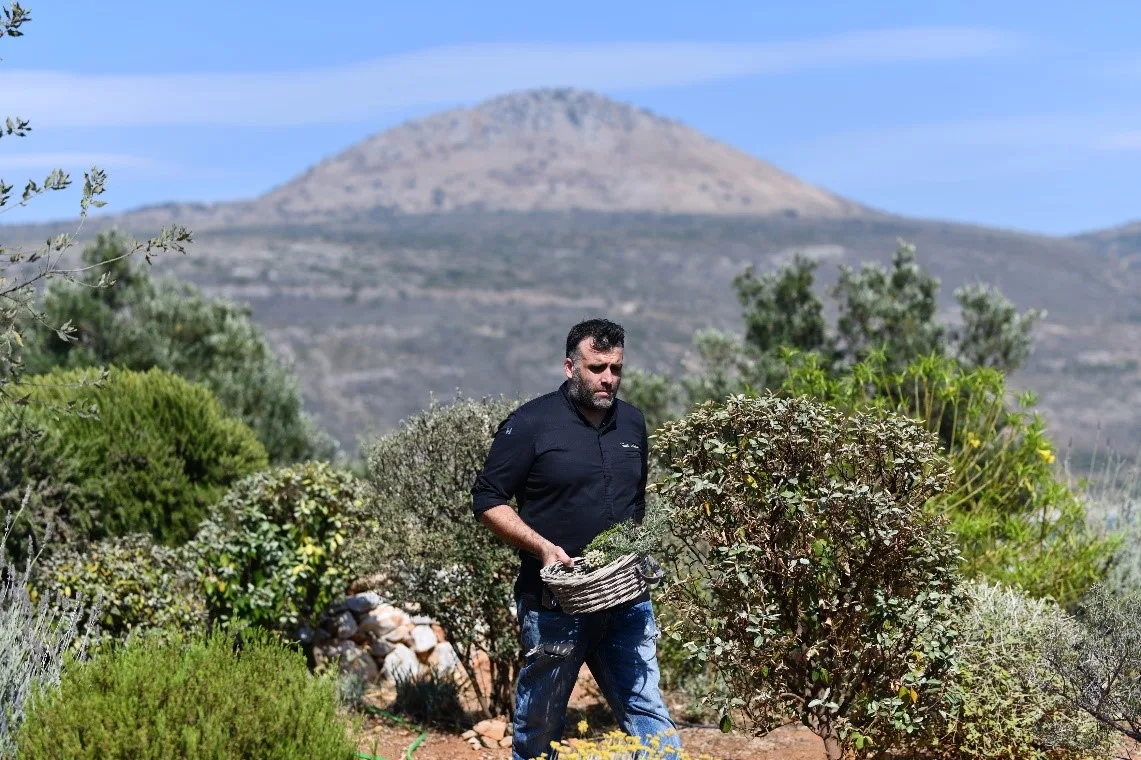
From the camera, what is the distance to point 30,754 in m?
4.63

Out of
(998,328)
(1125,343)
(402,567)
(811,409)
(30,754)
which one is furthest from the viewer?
(1125,343)

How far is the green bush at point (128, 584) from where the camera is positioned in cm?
805

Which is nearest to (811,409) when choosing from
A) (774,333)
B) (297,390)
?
(774,333)

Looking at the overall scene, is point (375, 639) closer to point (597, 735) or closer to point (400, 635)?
point (400, 635)

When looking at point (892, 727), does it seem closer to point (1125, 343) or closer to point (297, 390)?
point (297, 390)

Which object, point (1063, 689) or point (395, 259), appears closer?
point (1063, 689)

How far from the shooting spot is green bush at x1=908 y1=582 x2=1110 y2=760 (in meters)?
6.01

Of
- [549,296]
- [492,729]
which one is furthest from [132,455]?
[549,296]

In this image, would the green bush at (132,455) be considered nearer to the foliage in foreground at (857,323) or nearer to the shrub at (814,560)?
the shrub at (814,560)

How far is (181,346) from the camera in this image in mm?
19375

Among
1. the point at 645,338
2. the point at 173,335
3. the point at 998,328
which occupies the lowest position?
the point at 645,338

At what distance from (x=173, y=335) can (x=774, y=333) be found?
30.4ft

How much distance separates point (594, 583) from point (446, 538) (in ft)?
9.90

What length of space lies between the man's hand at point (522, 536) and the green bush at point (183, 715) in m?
0.96
